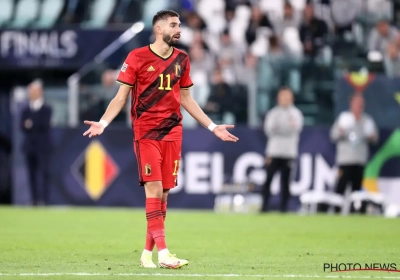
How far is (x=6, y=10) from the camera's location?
83.7ft

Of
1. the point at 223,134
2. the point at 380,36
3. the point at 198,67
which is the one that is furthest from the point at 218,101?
the point at 223,134

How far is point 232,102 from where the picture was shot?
804 inches

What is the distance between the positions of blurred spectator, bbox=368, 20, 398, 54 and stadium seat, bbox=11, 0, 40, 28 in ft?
27.4

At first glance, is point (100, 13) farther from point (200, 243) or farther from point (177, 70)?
point (177, 70)

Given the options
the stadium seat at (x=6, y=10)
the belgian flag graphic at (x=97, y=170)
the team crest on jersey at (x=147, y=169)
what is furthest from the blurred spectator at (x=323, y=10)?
→ the team crest on jersey at (x=147, y=169)

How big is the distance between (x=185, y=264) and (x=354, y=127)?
10.3m

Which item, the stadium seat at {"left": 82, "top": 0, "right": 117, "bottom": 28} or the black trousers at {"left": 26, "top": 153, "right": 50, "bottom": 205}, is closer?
the black trousers at {"left": 26, "top": 153, "right": 50, "bottom": 205}

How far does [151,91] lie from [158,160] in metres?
0.64

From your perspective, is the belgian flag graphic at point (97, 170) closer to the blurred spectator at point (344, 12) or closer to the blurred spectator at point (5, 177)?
the blurred spectator at point (5, 177)

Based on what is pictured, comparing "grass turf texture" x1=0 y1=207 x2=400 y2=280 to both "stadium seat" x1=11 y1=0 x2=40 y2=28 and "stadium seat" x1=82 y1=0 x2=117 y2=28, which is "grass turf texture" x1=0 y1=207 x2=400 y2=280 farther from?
"stadium seat" x1=11 y1=0 x2=40 y2=28

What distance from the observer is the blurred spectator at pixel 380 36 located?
2164 cm

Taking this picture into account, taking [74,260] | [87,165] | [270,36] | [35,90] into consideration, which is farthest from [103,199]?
[74,260]

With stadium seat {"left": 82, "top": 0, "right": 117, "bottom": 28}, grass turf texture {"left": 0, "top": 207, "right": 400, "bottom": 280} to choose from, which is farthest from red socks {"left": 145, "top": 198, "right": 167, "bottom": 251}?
stadium seat {"left": 82, "top": 0, "right": 117, "bottom": 28}

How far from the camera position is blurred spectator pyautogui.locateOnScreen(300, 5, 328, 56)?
2255cm
